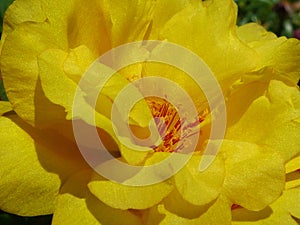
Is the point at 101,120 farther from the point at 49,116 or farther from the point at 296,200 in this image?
the point at 296,200

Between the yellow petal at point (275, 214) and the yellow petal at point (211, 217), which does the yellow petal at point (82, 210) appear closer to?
the yellow petal at point (211, 217)

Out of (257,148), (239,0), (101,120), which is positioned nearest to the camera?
(101,120)

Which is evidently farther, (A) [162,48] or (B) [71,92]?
(A) [162,48]

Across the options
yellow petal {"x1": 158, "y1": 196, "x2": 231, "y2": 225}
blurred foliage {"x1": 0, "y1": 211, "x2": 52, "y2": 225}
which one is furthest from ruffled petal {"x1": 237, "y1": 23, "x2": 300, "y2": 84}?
blurred foliage {"x1": 0, "y1": 211, "x2": 52, "y2": 225}

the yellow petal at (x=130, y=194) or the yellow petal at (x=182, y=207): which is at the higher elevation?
the yellow petal at (x=130, y=194)

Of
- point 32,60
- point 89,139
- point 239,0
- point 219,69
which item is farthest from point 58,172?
point 239,0

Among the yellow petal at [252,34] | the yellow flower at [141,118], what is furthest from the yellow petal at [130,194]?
the yellow petal at [252,34]
